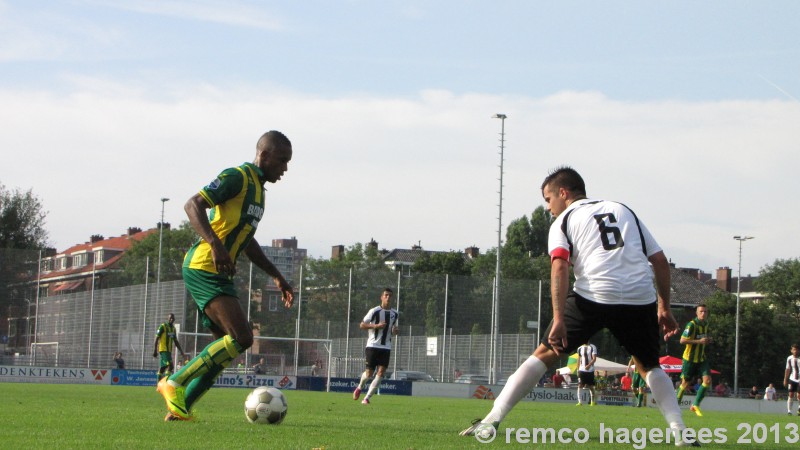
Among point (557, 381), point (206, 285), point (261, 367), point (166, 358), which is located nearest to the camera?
point (206, 285)

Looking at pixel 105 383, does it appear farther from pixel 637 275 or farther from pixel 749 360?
pixel 749 360

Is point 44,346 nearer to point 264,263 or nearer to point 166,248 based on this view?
point 264,263

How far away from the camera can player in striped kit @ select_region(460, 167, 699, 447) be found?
7.87 m

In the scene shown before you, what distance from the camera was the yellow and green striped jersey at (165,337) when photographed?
2881 cm

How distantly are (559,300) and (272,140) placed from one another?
2864mm

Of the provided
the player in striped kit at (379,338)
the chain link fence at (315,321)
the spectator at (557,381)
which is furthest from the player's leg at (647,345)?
the spectator at (557,381)

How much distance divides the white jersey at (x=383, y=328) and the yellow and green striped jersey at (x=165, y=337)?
8.86 metres

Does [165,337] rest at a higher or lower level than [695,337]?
lower

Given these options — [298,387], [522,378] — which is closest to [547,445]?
[522,378]

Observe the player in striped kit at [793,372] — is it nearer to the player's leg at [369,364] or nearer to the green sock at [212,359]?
the player's leg at [369,364]

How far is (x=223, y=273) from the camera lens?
8.47 meters

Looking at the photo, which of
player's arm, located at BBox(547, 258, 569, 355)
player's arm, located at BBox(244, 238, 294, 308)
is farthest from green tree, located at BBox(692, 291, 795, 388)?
player's arm, located at BBox(547, 258, 569, 355)

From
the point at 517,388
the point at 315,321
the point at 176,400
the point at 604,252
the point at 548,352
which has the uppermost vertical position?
the point at 604,252

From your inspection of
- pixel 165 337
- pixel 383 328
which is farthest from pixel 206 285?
pixel 165 337
